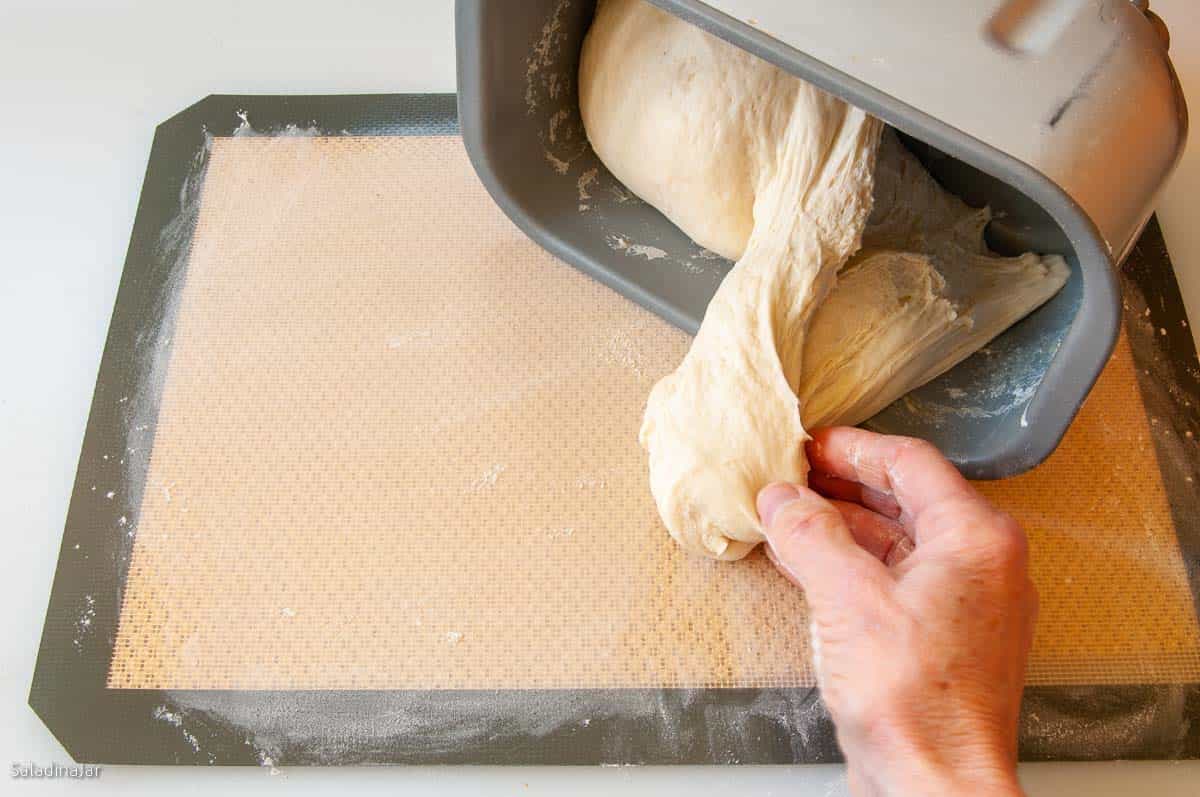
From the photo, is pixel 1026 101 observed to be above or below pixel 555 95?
above

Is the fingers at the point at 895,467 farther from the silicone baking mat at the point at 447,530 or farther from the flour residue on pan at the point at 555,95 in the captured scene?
the flour residue on pan at the point at 555,95

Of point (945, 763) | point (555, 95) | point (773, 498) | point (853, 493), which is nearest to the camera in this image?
point (945, 763)

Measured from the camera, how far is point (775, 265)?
2.99 ft

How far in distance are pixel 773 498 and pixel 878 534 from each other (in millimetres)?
164

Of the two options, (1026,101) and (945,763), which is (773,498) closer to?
(945,763)

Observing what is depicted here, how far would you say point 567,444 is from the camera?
1.03 metres

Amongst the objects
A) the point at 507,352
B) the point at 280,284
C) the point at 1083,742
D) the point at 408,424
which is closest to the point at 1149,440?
the point at 1083,742

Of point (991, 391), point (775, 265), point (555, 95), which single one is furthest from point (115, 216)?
point (991, 391)

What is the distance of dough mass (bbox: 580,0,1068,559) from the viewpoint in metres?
0.88

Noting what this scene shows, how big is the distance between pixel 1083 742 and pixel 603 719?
0.48 m

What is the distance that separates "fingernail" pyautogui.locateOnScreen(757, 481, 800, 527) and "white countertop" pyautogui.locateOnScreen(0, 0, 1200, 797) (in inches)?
11.2

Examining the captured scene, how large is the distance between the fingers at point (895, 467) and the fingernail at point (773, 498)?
2.9 inches

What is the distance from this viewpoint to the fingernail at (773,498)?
807 millimetres

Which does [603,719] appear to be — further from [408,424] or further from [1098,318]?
[1098,318]
